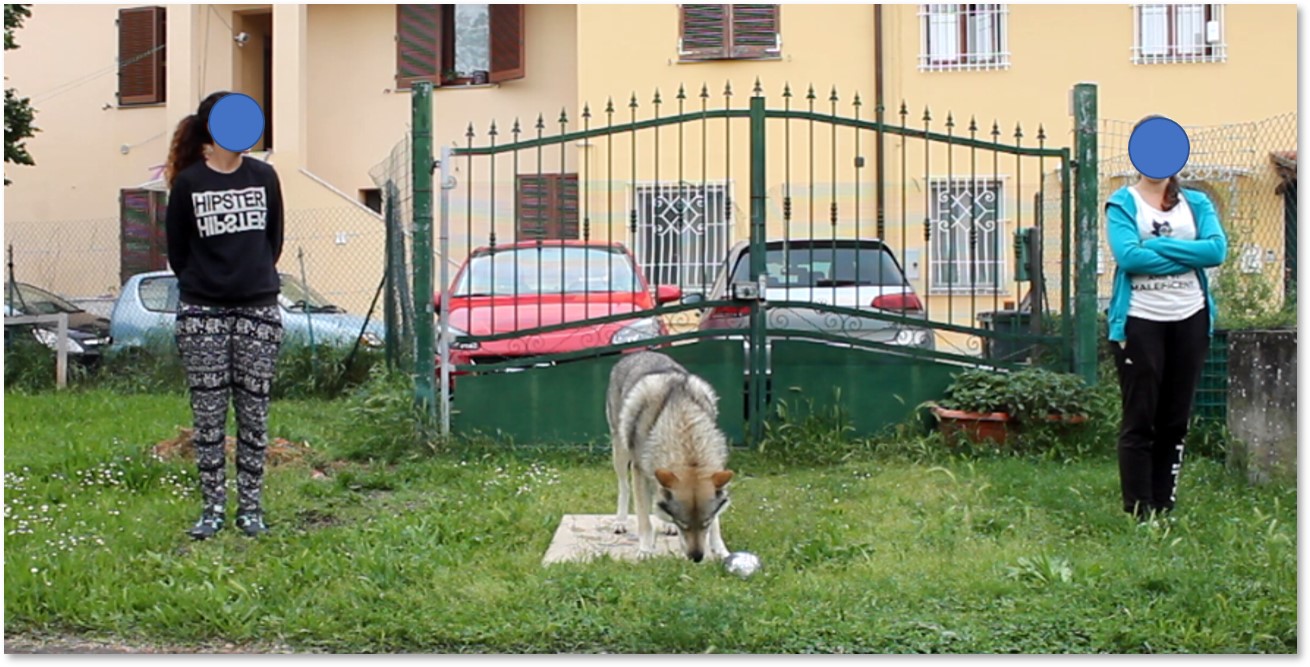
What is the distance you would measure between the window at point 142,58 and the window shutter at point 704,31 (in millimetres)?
8736

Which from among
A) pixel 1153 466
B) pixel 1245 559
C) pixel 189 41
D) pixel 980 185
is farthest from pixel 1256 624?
pixel 189 41

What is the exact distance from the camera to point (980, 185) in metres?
10.6

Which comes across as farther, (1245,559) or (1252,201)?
(1252,201)

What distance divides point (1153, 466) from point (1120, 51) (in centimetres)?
1118

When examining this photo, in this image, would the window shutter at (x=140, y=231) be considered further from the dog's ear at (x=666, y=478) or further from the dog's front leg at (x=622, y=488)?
the dog's ear at (x=666, y=478)

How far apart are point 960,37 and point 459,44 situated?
765cm

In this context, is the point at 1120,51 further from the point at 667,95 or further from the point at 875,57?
the point at 667,95

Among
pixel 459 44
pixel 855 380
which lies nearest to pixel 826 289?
pixel 855 380

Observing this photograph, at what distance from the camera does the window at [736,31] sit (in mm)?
16281

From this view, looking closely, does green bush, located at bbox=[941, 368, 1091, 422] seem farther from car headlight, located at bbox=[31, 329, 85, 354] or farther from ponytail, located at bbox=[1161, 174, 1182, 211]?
car headlight, located at bbox=[31, 329, 85, 354]

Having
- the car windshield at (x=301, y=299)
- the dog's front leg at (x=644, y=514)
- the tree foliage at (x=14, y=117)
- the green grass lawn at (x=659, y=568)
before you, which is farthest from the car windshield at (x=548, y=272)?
the tree foliage at (x=14, y=117)

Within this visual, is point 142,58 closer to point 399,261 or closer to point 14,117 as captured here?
point 14,117

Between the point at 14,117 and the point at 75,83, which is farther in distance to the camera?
the point at 75,83

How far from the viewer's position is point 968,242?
29.9 ft
